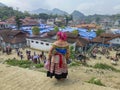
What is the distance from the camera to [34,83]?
673 centimetres

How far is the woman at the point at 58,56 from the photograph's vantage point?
6453mm

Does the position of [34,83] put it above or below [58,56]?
below

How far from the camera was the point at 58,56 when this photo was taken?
651 cm

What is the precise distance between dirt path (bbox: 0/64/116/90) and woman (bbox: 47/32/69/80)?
0.37 meters

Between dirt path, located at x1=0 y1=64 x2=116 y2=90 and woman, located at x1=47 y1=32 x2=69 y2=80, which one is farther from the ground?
woman, located at x1=47 y1=32 x2=69 y2=80

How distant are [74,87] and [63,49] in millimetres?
1253

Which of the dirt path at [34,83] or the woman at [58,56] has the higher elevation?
the woman at [58,56]

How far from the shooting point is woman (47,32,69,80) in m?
6.45

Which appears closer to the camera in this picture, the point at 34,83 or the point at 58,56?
the point at 58,56

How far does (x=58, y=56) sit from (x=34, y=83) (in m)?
1.23

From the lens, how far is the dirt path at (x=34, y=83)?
20.9 feet

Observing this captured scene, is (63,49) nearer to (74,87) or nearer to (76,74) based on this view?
(74,87)

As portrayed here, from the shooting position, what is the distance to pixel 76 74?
9.74 meters

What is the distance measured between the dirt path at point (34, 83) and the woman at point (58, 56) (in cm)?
37
